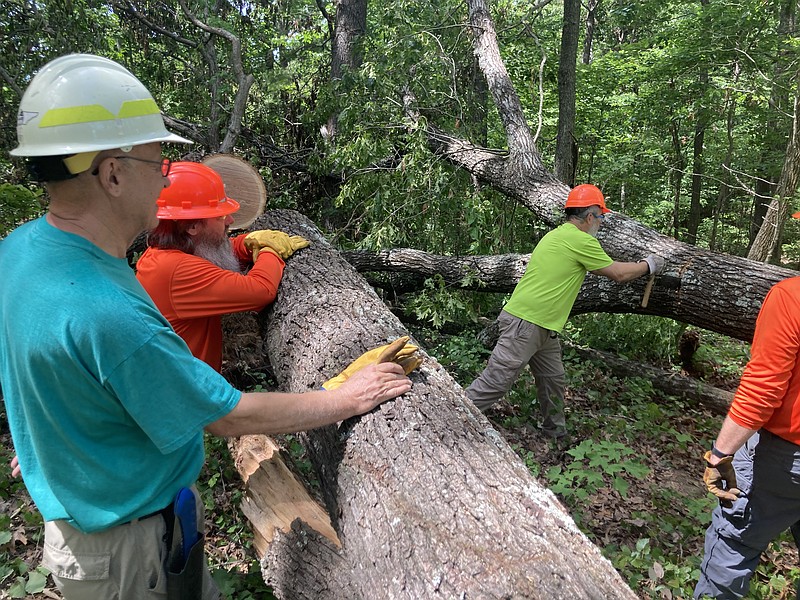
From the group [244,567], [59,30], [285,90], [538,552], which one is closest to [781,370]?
[538,552]

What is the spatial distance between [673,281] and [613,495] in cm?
175

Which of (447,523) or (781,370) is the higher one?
(781,370)

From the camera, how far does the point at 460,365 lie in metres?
5.26

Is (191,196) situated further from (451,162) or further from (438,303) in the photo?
(451,162)

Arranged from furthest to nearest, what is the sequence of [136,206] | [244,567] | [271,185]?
1. [271,185]
2. [244,567]
3. [136,206]

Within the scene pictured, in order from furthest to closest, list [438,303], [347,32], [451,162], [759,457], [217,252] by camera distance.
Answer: [347,32] < [451,162] < [438,303] < [217,252] < [759,457]

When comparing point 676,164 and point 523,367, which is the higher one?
point 676,164

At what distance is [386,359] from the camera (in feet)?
7.50

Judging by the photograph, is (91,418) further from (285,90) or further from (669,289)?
(285,90)

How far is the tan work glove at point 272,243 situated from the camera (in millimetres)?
3484

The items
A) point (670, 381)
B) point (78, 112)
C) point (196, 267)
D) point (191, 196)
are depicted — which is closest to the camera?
point (78, 112)

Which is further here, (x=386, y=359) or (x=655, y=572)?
(x=655, y=572)

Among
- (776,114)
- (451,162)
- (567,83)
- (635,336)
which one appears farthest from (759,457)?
(776,114)

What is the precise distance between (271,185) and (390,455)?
5638 millimetres
